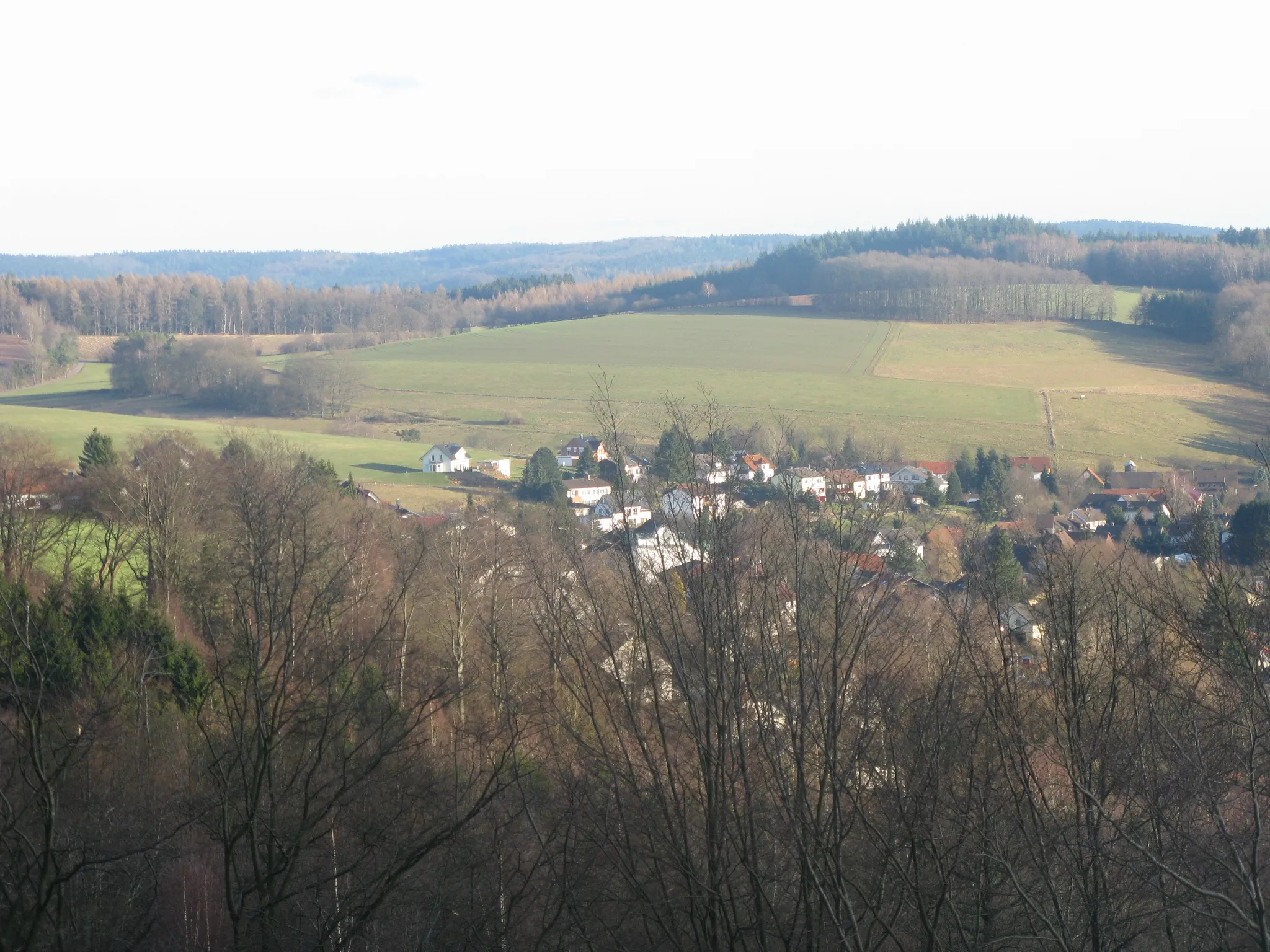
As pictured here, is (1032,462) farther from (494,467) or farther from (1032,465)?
(494,467)

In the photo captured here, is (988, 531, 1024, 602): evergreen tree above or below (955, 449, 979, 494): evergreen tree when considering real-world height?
above

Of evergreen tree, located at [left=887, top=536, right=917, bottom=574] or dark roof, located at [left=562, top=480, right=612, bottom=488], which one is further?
dark roof, located at [left=562, top=480, right=612, bottom=488]

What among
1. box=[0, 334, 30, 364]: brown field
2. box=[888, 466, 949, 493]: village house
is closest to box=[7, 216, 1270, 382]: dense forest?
box=[0, 334, 30, 364]: brown field

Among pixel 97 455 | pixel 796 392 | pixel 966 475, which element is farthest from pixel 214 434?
pixel 966 475

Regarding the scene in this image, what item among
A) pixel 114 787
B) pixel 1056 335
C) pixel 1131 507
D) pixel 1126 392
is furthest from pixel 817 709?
pixel 1056 335

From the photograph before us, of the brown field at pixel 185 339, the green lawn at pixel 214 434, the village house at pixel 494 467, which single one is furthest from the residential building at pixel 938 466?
the brown field at pixel 185 339

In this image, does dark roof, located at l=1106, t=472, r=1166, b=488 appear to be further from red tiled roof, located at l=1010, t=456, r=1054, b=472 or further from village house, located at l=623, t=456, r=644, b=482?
village house, located at l=623, t=456, r=644, b=482

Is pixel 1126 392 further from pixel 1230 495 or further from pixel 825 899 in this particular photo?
pixel 825 899

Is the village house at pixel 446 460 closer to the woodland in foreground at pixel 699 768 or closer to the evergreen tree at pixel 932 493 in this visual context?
the evergreen tree at pixel 932 493
